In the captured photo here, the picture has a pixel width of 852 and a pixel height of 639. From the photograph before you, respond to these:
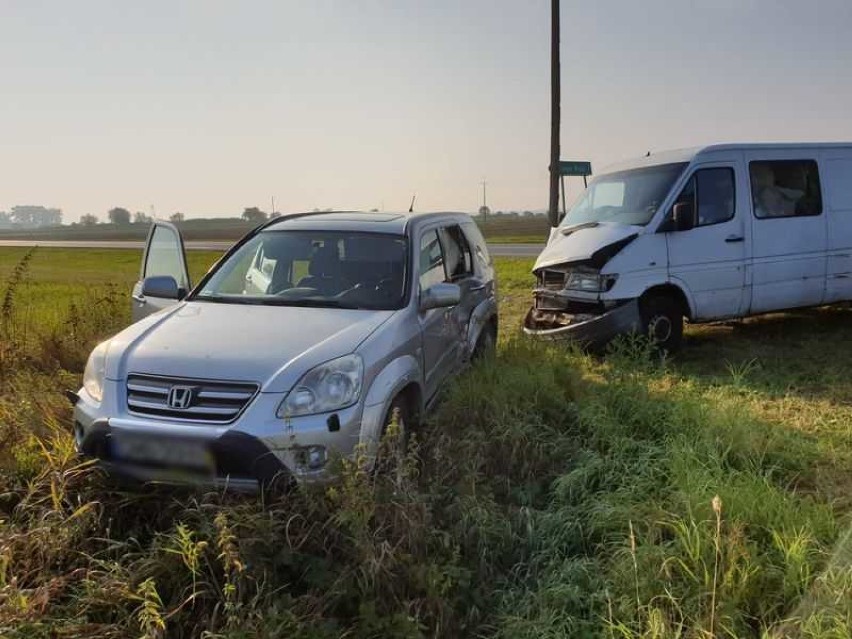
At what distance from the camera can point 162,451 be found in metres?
3.27

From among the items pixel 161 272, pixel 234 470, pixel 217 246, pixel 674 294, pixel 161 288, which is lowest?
pixel 234 470

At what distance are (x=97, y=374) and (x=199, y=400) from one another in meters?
0.79

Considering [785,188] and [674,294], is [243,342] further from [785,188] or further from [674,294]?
[785,188]

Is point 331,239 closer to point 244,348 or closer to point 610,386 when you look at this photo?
point 244,348

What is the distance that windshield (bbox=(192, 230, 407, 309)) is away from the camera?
4.54m

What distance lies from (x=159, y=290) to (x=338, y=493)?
254cm

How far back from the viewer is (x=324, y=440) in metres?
3.37

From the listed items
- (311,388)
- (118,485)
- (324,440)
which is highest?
(311,388)

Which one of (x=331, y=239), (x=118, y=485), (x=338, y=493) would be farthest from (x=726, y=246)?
(x=118, y=485)

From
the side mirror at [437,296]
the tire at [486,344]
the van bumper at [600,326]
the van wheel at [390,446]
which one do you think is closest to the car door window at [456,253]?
the tire at [486,344]

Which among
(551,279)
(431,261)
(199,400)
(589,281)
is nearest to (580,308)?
(589,281)

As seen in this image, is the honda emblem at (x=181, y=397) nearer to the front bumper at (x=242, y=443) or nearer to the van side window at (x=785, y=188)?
the front bumper at (x=242, y=443)

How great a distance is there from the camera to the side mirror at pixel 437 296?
4543 millimetres

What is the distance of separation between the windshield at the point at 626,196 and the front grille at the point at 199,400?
18.0ft
